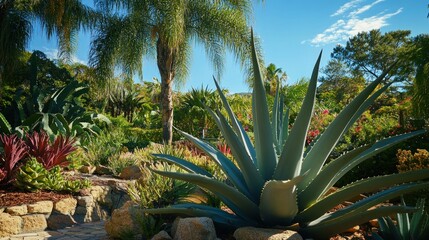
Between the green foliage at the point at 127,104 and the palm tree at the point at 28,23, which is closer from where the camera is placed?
the palm tree at the point at 28,23

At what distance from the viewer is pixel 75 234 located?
15.7 ft

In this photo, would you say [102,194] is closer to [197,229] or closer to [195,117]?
[197,229]

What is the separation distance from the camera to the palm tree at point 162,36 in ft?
41.8

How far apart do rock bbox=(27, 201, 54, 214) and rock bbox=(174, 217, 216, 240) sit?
314 centimetres

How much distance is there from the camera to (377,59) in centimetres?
3456

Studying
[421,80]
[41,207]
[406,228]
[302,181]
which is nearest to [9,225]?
[41,207]


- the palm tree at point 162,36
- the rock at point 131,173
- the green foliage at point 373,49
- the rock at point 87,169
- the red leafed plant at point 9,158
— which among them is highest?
the green foliage at point 373,49

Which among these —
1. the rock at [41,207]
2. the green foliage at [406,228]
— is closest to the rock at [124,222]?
the rock at [41,207]

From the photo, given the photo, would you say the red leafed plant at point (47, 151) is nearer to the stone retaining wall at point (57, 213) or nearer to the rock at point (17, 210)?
the stone retaining wall at point (57, 213)

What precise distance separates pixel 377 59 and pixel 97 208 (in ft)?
110

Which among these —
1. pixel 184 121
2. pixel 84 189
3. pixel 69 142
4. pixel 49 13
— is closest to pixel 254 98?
pixel 84 189

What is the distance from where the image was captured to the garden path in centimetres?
452

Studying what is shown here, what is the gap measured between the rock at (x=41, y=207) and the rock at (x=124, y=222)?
76.4 inches

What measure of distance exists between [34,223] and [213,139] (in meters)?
8.98
